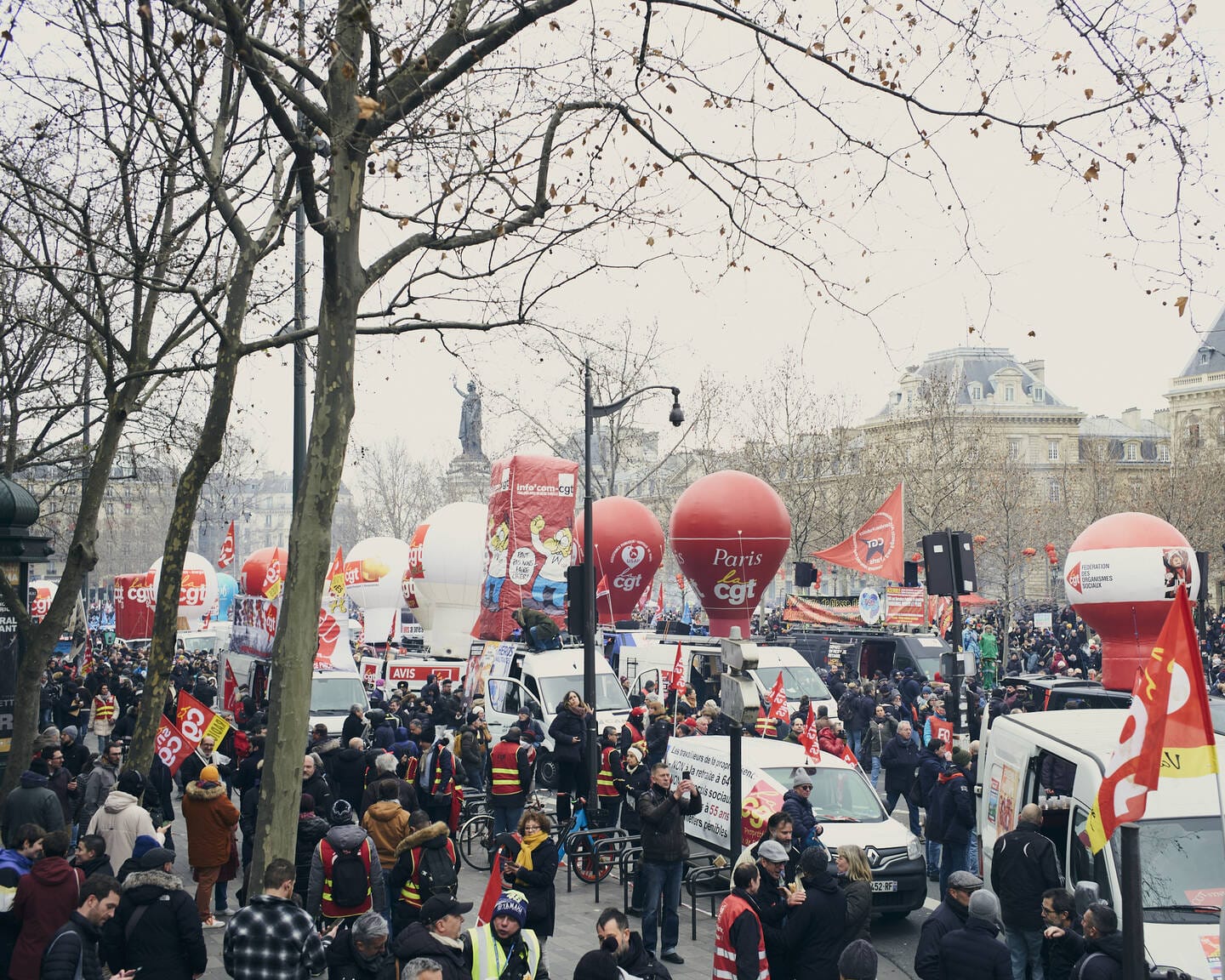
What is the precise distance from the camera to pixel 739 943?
7.81 metres

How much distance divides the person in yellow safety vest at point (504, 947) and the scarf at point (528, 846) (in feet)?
6.23

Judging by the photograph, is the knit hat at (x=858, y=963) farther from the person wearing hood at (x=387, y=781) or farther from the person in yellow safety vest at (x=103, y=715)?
the person in yellow safety vest at (x=103, y=715)

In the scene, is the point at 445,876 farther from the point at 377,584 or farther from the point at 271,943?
the point at 377,584

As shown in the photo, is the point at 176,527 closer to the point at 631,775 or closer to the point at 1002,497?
the point at 631,775

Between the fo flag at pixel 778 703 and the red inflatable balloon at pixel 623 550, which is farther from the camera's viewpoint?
the red inflatable balloon at pixel 623 550

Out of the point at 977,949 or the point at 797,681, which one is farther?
the point at 797,681

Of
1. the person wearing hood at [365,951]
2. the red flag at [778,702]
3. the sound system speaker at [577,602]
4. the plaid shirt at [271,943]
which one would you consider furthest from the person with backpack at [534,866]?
the red flag at [778,702]

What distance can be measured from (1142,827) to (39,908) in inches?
287

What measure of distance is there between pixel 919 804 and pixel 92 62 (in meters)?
11.7

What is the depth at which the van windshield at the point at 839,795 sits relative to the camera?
41.5 ft

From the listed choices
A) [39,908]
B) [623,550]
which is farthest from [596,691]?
[623,550]

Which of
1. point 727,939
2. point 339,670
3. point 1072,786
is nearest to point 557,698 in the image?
point 339,670

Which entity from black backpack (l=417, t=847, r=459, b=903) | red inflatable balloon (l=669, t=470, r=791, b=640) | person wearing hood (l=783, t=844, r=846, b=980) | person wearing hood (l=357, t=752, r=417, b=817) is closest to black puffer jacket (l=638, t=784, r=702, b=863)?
person wearing hood (l=357, t=752, r=417, b=817)

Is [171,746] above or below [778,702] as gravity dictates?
below
